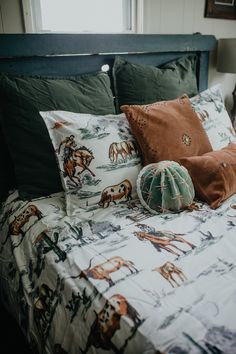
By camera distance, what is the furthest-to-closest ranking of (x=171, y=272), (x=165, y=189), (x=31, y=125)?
1. (x=31, y=125)
2. (x=165, y=189)
3. (x=171, y=272)

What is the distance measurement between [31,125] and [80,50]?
0.53 meters

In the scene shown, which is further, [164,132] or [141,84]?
[141,84]

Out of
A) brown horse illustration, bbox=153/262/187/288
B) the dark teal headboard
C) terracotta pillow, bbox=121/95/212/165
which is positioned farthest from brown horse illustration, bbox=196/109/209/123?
brown horse illustration, bbox=153/262/187/288

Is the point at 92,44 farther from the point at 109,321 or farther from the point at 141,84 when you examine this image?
the point at 109,321

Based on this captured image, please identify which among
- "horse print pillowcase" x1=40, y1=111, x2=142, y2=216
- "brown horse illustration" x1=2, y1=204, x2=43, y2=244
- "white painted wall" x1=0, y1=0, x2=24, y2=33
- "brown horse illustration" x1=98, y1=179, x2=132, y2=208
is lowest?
"brown horse illustration" x1=2, y1=204, x2=43, y2=244

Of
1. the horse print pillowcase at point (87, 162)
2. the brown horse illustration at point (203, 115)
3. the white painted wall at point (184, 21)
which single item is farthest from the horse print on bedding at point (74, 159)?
the white painted wall at point (184, 21)

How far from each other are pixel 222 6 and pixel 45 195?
76.3 inches

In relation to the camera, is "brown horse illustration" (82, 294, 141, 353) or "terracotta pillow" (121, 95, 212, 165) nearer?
"brown horse illustration" (82, 294, 141, 353)

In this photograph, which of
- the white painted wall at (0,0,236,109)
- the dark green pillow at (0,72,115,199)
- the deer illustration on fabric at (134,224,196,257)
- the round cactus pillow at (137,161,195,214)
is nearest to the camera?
the deer illustration on fabric at (134,224,196,257)

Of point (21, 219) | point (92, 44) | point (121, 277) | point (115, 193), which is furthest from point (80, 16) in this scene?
point (121, 277)

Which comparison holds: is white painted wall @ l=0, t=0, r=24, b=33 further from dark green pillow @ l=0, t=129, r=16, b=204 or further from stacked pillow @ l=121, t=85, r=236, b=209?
stacked pillow @ l=121, t=85, r=236, b=209

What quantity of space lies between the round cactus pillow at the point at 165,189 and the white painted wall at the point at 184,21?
115 centimetres

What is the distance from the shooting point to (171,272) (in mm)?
803

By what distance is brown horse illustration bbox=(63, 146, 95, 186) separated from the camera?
1.15m
